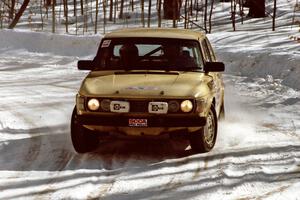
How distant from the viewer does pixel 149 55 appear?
8.00 metres

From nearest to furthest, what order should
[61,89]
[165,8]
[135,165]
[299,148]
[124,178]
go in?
[124,178] < [135,165] < [299,148] < [61,89] < [165,8]

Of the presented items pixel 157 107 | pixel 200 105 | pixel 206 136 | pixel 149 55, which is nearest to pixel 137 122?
pixel 157 107

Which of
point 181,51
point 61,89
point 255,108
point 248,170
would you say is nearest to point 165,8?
point 61,89

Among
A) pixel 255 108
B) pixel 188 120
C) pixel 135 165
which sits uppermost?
pixel 188 120

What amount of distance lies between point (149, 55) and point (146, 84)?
3.15ft

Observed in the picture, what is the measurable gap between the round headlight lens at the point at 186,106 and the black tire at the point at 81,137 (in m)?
1.13

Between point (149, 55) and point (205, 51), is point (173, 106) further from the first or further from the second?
point (205, 51)

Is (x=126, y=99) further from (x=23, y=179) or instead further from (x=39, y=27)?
(x=39, y=27)

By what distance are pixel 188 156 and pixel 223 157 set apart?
392 millimetres

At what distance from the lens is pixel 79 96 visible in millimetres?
7109

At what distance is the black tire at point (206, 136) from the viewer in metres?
7.10

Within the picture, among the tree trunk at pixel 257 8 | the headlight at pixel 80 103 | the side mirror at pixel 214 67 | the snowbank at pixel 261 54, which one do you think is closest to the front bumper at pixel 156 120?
the headlight at pixel 80 103

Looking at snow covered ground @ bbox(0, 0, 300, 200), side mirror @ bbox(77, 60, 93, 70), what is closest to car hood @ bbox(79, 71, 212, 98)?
side mirror @ bbox(77, 60, 93, 70)

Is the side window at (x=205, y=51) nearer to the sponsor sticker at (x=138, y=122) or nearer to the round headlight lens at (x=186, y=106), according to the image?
the round headlight lens at (x=186, y=106)
